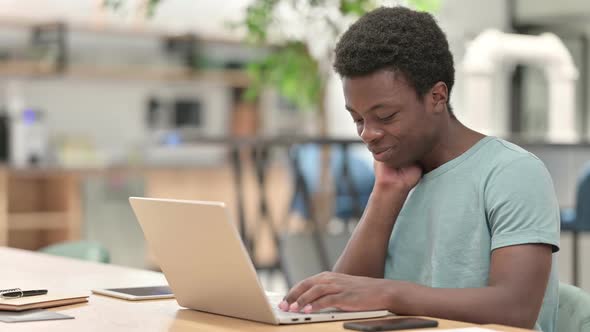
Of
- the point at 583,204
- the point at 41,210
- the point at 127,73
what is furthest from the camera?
the point at 127,73

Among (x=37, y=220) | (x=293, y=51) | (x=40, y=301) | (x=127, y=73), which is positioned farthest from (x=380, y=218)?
(x=127, y=73)

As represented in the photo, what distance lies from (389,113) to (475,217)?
225 millimetres

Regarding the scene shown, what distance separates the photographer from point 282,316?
4.94ft

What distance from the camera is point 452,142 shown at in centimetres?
182

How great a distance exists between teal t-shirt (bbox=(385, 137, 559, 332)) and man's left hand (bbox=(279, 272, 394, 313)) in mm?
218

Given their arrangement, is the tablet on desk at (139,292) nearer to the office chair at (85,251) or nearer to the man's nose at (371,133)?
the man's nose at (371,133)

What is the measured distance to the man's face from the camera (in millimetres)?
1707

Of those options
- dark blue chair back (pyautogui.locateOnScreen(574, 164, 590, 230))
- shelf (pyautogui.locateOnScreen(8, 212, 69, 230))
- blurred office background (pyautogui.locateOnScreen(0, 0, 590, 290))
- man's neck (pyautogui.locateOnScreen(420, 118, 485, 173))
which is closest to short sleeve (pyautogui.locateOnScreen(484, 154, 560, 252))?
man's neck (pyautogui.locateOnScreen(420, 118, 485, 173))

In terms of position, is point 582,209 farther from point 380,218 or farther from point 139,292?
point 139,292

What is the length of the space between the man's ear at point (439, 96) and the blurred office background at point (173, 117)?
3288 mm

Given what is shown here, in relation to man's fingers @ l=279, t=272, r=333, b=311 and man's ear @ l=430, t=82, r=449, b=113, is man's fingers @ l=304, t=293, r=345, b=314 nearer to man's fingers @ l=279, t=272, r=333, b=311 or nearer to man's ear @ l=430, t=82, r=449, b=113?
man's fingers @ l=279, t=272, r=333, b=311

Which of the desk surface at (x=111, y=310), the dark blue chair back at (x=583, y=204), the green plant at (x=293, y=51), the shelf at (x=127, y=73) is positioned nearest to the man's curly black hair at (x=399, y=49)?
the desk surface at (x=111, y=310)

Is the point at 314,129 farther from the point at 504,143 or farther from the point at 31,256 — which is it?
the point at 504,143

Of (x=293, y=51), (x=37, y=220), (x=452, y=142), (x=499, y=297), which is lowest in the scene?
(x=37, y=220)
